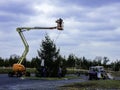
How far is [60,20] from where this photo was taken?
65250mm

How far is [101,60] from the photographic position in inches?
7111

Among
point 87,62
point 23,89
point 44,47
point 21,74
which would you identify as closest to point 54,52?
point 44,47

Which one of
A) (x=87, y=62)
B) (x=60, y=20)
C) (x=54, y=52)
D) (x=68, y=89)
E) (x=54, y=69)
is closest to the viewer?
(x=68, y=89)

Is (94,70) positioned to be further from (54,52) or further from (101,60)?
(101,60)

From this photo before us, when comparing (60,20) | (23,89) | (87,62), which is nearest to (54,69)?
(60,20)

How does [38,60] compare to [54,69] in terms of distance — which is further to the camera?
[38,60]

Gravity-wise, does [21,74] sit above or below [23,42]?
below

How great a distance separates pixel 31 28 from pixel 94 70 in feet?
43.6

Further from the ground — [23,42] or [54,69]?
[23,42]

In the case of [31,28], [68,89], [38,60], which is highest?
[31,28]

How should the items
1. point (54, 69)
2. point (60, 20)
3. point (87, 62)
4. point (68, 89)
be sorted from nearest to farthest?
point (68, 89) → point (60, 20) → point (54, 69) → point (87, 62)

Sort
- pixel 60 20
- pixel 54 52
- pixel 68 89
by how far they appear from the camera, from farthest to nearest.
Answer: pixel 54 52
pixel 60 20
pixel 68 89

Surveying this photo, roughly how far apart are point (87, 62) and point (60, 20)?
361 feet

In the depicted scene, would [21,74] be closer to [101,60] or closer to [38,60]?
[38,60]
